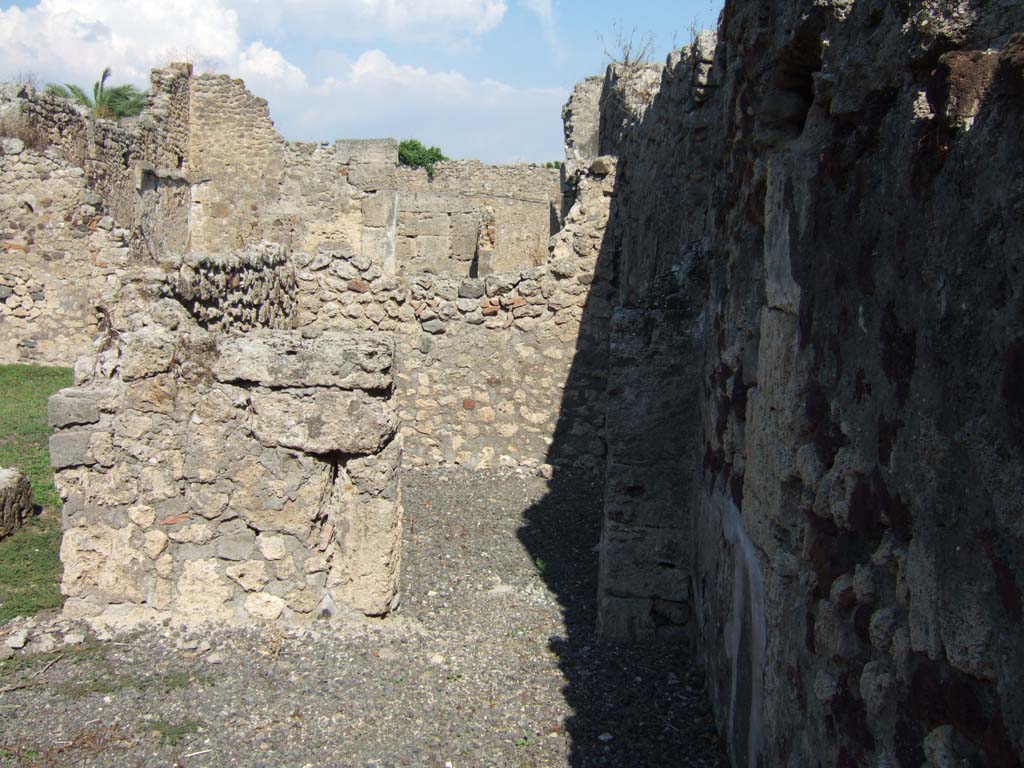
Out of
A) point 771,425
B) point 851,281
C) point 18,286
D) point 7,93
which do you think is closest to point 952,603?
point 851,281

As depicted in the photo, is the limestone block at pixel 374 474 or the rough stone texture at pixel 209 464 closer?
the rough stone texture at pixel 209 464

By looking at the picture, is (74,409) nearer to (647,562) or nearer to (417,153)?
(647,562)

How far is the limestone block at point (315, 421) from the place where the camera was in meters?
4.13

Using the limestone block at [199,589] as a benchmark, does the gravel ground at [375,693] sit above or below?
below

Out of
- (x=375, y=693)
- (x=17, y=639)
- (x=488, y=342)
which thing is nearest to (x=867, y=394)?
(x=375, y=693)

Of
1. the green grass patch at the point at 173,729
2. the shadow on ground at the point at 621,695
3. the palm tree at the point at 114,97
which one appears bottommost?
the green grass patch at the point at 173,729

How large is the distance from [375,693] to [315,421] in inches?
50.3

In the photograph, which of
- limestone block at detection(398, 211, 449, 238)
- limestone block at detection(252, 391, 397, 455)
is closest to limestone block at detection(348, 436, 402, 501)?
limestone block at detection(252, 391, 397, 455)

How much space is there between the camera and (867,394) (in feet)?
5.98

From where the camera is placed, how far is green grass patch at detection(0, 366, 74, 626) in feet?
14.3

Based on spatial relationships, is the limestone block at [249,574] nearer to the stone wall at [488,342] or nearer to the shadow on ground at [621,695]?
the shadow on ground at [621,695]

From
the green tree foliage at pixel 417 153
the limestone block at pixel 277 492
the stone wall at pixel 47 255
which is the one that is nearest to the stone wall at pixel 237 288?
the limestone block at pixel 277 492

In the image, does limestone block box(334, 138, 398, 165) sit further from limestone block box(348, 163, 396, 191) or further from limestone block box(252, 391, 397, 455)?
limestone block box(252, 391, 397, 455)

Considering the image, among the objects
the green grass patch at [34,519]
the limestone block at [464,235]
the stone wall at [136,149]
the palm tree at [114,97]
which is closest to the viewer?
the green grass patch at [34,519]
